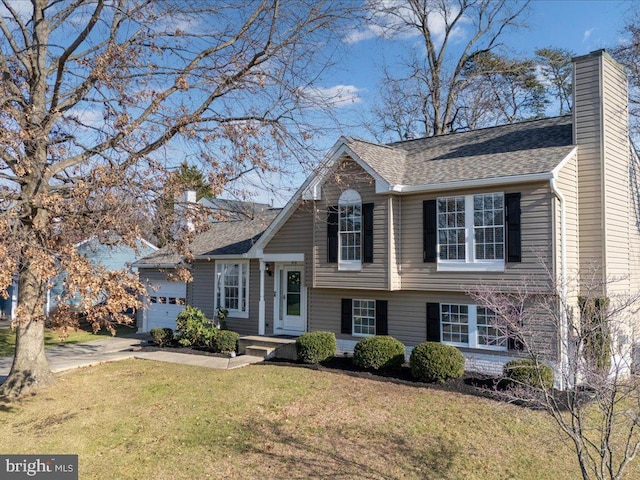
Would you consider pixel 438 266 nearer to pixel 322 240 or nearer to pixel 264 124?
pixel 322 240

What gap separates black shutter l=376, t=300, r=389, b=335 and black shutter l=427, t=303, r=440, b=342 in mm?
1283

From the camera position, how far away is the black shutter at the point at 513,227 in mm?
11492

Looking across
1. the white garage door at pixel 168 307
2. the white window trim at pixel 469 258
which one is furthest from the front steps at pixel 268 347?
the white garage door at pixel 168 307

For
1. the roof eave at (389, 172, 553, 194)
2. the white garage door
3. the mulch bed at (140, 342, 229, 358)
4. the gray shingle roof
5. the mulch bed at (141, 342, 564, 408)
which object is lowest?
the mulch bed at (140, 342, 229, 358)

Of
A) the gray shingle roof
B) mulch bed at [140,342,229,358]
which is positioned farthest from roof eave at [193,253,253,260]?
the gray shingle roof

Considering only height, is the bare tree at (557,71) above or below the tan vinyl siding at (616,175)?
above

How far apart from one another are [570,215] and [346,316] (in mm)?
6516

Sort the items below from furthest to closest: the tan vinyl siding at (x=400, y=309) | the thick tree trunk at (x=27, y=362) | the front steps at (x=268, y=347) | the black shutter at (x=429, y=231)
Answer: the front steps at (x=268, y=347) < the tan vinyl siding at (x=400, y=309) < the black shutter at (x=429, y=231) < the thick tree trunk at (x=27, y=362)

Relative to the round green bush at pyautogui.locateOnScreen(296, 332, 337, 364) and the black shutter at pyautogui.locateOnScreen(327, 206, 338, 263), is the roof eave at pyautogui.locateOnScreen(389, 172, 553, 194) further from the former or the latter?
the round green bush at pyautogui.locateOnScreen(296, 332, 337, 364)

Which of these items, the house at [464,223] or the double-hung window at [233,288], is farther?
the double-hung window at [233,288]

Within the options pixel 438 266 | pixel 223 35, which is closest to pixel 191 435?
pixel 438 266

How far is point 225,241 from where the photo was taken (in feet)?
65.2

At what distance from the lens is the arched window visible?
1400cm

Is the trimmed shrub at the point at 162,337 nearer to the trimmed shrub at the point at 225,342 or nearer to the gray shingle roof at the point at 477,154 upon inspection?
the trimmed shrub at the point at 225,342
